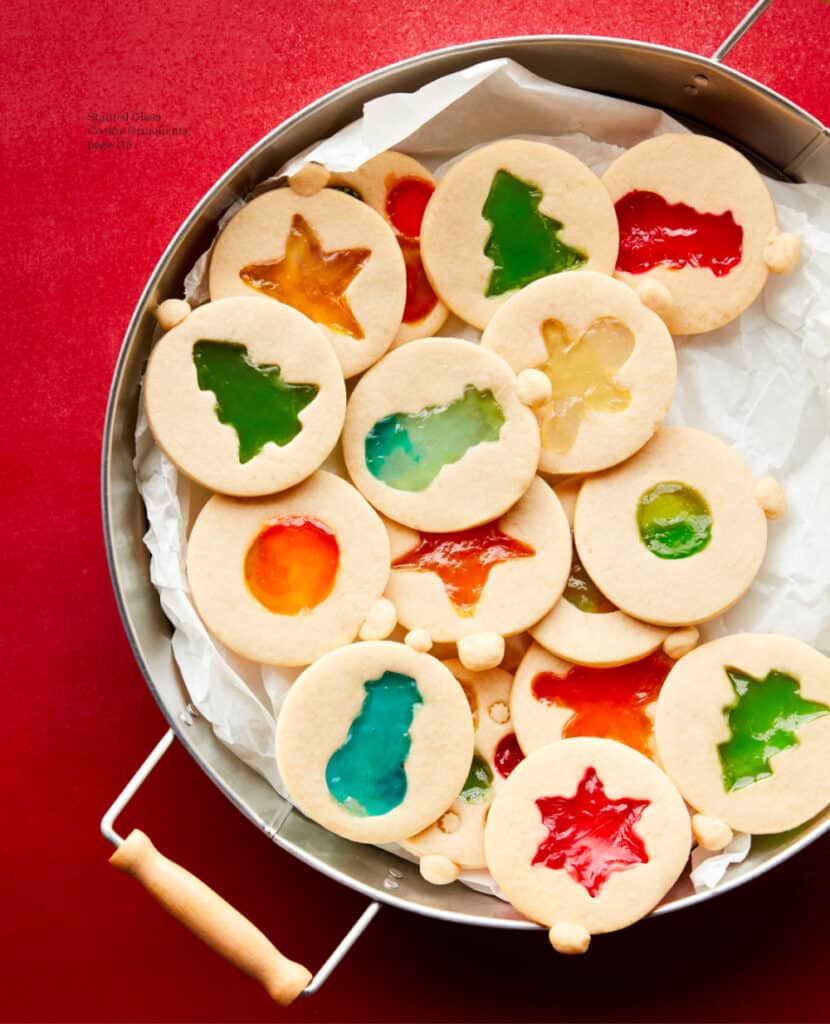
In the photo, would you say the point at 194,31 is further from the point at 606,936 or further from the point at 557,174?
the point at 606,936

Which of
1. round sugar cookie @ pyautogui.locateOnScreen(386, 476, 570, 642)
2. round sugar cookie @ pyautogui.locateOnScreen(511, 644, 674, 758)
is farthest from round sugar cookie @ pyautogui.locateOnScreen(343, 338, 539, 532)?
round sugar cookie @ pyautogui.locateOnScreen(511, 644, 674, 758)

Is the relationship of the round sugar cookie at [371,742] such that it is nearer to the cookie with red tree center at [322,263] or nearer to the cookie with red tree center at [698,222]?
the cookie with red tree center at [322,263]

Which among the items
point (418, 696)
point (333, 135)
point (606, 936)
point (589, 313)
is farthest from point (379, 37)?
point (606, 936)

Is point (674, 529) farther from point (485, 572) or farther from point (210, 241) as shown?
point (210, 241)

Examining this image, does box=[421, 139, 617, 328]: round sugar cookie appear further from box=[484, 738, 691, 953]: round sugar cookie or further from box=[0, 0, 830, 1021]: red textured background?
box=[484, 738, 691, 953]: round sugar cookie

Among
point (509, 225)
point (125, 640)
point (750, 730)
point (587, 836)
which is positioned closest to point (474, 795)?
point (587, 836)
